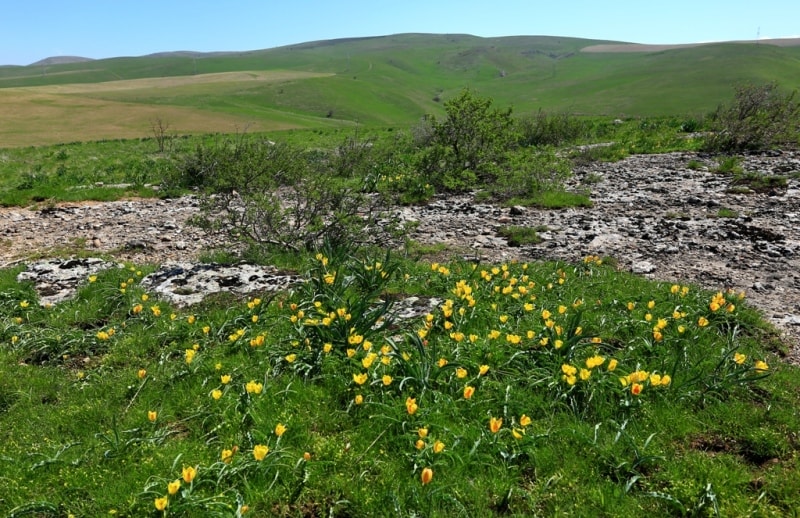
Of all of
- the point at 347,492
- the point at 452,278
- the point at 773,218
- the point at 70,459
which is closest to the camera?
the point at 347,492

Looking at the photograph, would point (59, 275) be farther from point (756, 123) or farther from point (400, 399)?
point (756, 123)

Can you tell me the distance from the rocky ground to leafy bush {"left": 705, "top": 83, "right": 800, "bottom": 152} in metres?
3.09

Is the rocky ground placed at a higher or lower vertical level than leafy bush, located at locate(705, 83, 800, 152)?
lower

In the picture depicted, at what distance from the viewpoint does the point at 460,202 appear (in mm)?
14531

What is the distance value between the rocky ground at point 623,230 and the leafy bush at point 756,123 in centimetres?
309

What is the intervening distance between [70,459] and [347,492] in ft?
8.41

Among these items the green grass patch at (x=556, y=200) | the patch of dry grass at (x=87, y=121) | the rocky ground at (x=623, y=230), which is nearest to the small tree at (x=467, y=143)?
the rocky ground at (x=623, y=230)

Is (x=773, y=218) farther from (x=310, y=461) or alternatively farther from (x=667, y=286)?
(x=310, y=461)

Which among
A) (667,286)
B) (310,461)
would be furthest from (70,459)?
(667,286)

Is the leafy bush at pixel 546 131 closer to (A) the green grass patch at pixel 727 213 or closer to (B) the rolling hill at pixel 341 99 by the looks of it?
(A) the green grass patch at pixel 727 213

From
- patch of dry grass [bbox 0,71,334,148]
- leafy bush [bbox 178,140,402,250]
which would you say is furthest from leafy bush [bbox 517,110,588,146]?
patch of dry grass [bbox 0,71,334,148]

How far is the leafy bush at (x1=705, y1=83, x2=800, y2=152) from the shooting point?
62.4ft

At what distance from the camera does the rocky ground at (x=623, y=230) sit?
8258 millimetres

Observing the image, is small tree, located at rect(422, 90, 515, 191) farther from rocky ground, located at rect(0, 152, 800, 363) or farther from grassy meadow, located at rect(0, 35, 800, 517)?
grassy meadow, located at rect(0, 35, 800, 517)
